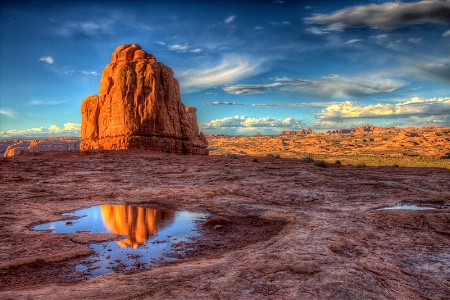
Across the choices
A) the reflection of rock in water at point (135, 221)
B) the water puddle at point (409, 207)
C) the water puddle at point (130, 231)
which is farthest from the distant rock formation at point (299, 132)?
the water puddle at point (130, 231)

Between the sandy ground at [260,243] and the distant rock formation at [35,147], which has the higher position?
the distant rock formation at [35,147]

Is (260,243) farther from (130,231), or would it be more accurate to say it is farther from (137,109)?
(137,109)

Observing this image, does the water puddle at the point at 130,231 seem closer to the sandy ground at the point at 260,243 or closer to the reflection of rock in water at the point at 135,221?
the reflection of rock in water at the point at 135,221

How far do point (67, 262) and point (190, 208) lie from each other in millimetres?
6005

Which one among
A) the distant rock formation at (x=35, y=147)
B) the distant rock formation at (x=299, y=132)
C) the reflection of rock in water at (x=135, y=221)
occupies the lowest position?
the reflection of rock in water at (x=135, y=221)

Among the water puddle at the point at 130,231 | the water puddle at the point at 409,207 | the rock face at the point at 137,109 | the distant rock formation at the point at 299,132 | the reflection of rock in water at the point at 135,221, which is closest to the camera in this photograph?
the water puddle at the point at 130,231

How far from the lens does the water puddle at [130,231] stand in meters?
6.38

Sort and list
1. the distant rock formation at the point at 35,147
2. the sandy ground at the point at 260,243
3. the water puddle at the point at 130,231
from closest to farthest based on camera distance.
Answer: the sandy ground at the point at 260,243 < the water puddle at the point at 130,231 < the distant rock formation at the point at 35,147

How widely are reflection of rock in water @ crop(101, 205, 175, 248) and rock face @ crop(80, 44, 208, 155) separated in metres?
27.5

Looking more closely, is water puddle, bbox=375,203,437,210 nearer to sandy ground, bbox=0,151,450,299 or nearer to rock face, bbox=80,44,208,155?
sandy ground, bbox=0,151,450,299

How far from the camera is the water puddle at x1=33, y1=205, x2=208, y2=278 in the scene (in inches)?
251

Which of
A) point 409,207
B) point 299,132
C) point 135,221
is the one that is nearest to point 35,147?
point 135,221

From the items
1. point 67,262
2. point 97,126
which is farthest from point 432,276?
point 97,126

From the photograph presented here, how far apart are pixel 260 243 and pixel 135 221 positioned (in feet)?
14.1
